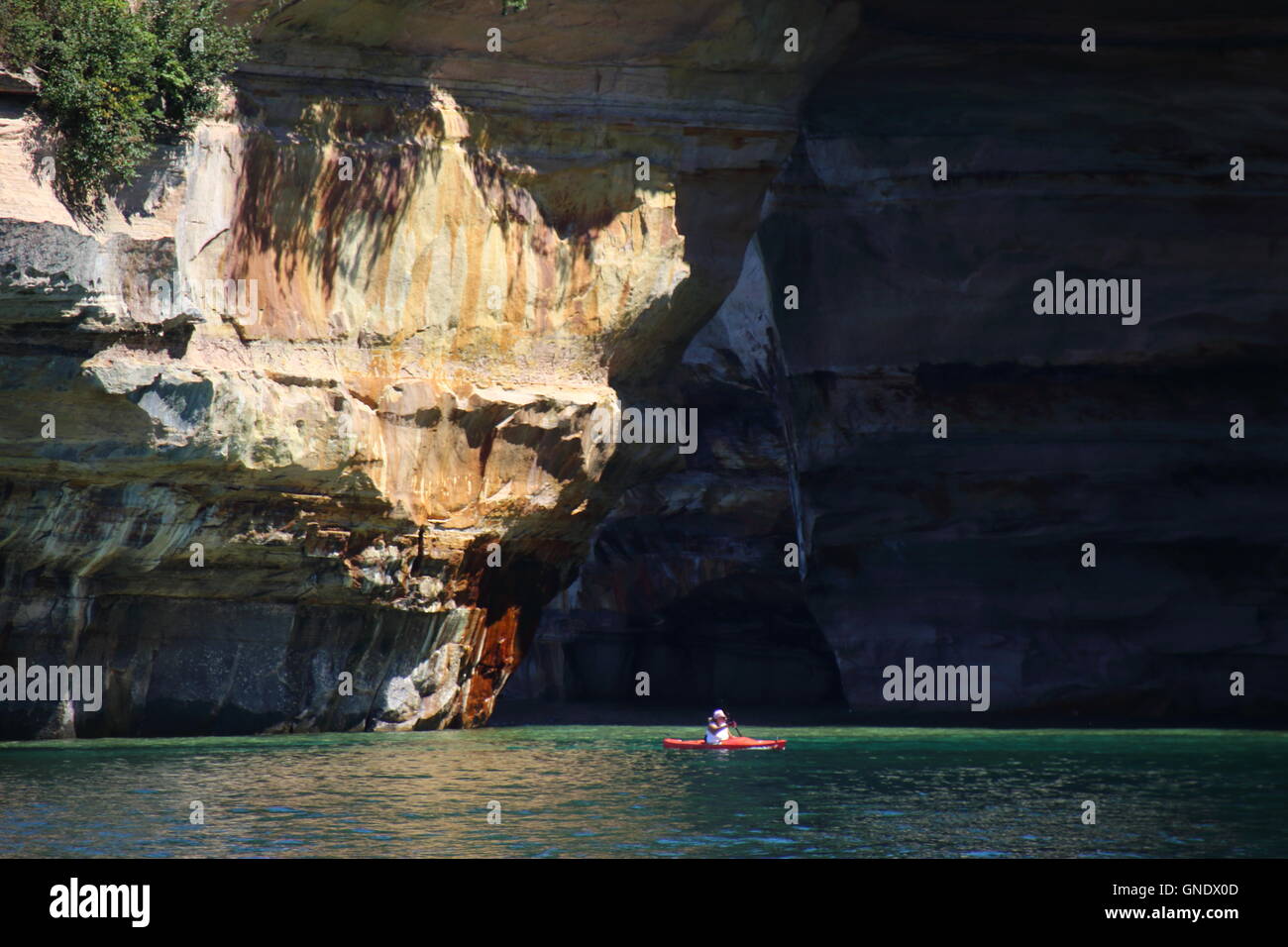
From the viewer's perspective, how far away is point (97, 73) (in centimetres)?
2469

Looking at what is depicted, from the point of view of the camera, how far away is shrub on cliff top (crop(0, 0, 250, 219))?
2439 cm

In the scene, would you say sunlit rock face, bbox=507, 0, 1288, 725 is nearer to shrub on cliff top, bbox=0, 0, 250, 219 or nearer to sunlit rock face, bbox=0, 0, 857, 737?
sunlit rock face, bbox=0, 0, 857, 737

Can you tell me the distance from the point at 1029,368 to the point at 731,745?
13.4 metres

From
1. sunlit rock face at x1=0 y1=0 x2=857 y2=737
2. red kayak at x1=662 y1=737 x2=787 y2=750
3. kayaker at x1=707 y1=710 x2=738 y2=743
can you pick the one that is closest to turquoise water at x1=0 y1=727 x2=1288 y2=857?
red kayak at x1=662 y1=737 x2=787 y2=750

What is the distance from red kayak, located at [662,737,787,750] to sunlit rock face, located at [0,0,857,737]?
5.75 m

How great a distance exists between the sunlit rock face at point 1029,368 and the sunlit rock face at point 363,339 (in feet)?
14.4

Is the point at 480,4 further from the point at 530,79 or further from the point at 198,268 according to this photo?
the point at 198,268

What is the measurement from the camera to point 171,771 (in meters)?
23.0

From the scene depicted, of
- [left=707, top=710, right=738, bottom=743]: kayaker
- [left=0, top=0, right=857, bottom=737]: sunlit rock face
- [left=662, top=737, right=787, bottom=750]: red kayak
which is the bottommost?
[left=662, top=737, right=787, bottom=750]: red kayak

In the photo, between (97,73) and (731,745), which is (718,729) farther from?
(97,73)

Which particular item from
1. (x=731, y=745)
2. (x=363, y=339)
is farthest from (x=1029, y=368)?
(x=363, y=339)

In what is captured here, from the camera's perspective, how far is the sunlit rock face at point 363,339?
25.6 m

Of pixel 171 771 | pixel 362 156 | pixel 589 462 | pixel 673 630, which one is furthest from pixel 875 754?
pixel 673 630

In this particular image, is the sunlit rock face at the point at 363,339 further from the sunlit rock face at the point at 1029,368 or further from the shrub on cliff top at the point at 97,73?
the sunlit rock face at the point at 1029,368
